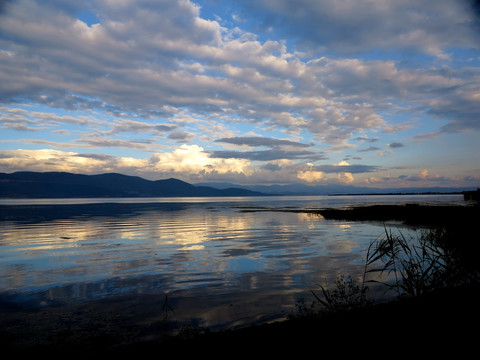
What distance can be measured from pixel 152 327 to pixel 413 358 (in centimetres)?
843

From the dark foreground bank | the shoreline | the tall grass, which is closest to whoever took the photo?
the dark foreground bank

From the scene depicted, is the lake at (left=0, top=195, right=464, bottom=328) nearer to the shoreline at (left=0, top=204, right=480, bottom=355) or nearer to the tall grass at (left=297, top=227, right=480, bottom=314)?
the tall grass at (left=297, top=227, right=480, bottom=314)

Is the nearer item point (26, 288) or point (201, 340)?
point (201, 340)

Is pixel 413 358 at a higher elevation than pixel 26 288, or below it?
higher

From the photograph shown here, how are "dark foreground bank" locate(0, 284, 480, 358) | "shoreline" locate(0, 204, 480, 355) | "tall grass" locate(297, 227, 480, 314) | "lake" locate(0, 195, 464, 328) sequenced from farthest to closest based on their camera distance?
"lake" locate(0, 195, 464, 328) → "tall grass" locate(297, 227, 480, 314) → "shoreline" locate(0, 204, 480, 355) → "dark foreground bank" locate(0, 284, 480, 358)

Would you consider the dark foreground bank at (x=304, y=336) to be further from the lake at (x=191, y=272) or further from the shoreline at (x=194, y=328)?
the lake at (x=191, y=272)

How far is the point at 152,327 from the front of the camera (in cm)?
1100

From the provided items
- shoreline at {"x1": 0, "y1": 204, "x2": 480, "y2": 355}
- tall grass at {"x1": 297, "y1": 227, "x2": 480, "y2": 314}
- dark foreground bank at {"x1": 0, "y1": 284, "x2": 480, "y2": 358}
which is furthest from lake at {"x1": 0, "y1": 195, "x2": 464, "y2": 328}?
dark foreground bank at {"x1": 0, "y1": 284, "x2": 480, "y2": 358}

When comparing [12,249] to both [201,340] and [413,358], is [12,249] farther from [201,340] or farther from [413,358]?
[413,358]

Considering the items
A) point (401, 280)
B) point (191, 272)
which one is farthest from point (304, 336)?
point (191, 272)

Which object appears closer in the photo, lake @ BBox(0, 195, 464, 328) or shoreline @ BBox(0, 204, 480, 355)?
shoreline @ BBox(0, 204, 480, 355)

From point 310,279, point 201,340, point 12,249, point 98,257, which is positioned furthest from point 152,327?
point 12,249

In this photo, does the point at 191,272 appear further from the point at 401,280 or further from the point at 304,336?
the point at 304,336

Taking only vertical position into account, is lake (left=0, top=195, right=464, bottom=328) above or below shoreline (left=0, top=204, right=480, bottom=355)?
below
